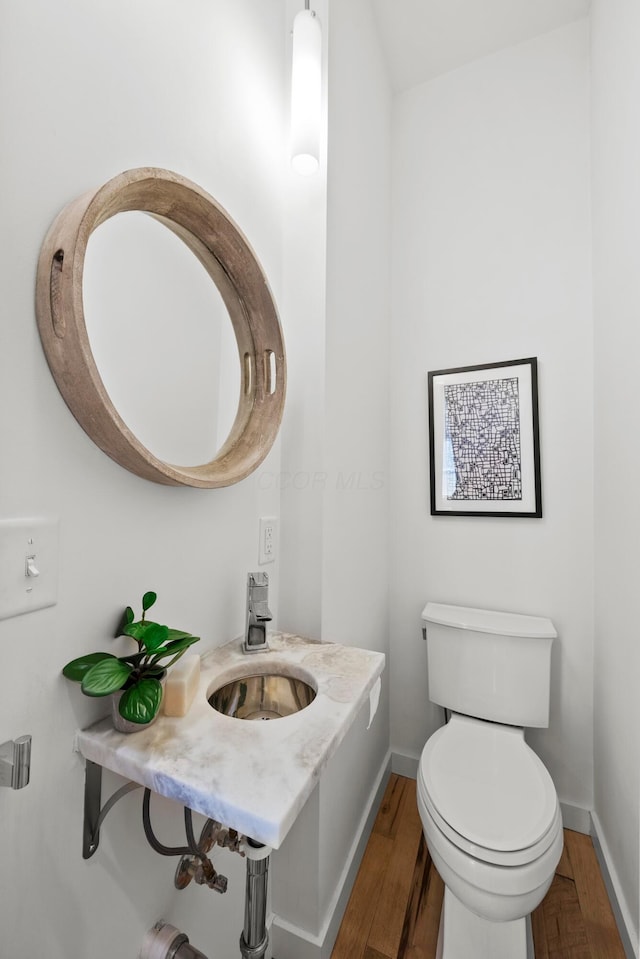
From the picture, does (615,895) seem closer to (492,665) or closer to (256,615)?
(492,665)

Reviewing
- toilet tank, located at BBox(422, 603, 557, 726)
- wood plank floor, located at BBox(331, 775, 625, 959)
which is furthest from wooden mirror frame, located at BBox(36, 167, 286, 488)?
wood plank floor, located at BBox(331, 775, 625, 959)

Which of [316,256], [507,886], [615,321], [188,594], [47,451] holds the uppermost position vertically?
[316,256]

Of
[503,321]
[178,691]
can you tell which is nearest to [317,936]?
[178,691]

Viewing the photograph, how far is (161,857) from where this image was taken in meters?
0.77

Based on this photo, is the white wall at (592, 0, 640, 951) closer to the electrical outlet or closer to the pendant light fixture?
the pendant light fixture

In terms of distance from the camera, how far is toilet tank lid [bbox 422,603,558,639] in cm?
147

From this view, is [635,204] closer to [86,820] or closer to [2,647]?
[2,647]

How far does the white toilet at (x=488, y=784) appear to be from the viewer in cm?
94

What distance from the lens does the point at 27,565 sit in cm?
55

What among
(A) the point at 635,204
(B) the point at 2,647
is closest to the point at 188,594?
(B) the point at 2,647

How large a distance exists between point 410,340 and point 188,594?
57.3 inches

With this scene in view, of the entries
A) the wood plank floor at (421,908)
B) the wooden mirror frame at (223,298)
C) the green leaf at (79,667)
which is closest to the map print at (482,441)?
the wooden mirror frame at (223,298)

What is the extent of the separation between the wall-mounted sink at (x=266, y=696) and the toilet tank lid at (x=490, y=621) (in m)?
0.84

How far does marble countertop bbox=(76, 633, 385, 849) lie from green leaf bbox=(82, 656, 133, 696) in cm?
12
